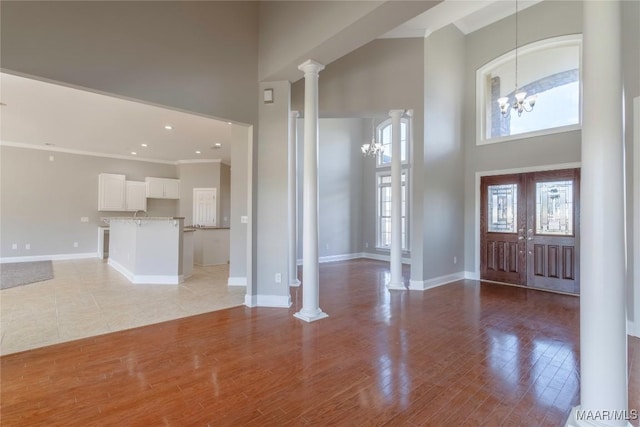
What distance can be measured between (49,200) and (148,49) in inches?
290

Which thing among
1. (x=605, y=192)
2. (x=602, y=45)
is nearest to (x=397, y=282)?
(x=605, y=192)

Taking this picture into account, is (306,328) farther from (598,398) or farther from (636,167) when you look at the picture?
(636,167)

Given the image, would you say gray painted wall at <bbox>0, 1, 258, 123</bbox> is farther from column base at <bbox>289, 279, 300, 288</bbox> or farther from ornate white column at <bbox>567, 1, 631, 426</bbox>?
ornate white column at <bbox>567, 1, 631, 426</bbox>

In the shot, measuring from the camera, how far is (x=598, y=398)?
1.73 meters

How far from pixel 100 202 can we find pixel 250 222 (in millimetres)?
7151

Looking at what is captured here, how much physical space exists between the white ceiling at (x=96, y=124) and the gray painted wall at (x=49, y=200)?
36 centimetres

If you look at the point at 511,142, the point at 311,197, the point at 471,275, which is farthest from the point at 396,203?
the point at 511,142

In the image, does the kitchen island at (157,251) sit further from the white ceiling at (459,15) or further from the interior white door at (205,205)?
the white ceiling at (459,15)

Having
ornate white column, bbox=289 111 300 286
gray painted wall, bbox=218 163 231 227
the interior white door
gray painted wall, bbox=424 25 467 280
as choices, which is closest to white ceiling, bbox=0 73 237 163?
gray painted wall, bbox=218 163 231 227

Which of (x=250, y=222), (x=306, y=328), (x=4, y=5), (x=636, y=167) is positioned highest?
(x=4, y=5)

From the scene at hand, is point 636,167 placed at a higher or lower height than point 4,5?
lower

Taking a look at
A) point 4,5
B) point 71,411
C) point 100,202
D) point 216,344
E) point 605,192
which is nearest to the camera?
point 605,192

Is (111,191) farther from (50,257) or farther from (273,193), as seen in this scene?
(273,193)

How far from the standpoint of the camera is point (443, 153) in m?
5.58
